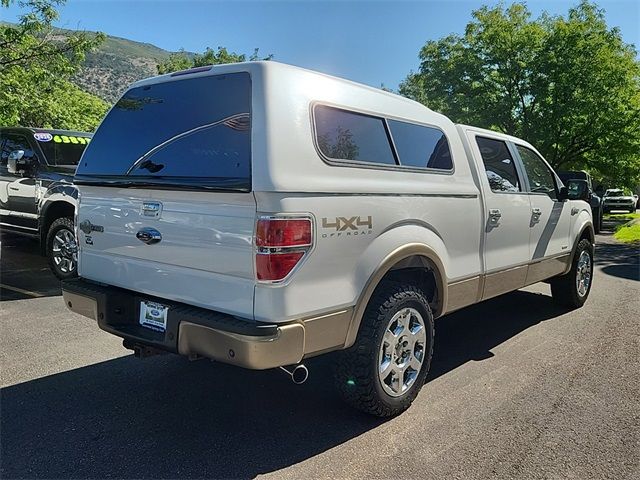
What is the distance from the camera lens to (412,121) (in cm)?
377

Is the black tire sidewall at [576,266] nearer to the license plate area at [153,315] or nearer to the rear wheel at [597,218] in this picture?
the license plate area at [153,315]

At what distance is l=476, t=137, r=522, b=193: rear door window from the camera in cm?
451

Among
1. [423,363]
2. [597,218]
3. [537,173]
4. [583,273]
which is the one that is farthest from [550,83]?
[423,363]

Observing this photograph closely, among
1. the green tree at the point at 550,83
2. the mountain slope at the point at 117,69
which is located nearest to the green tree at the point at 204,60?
the green tree at the point at 550,83

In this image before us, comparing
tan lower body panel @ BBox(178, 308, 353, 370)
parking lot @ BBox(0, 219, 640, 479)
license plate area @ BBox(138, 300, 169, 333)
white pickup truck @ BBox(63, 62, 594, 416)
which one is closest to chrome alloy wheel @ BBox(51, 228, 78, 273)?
parking lot @ BBox(0, 219, 640, 479)

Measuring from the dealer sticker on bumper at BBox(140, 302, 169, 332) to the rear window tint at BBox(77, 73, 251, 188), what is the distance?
2.50 ft

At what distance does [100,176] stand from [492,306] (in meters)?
4.93

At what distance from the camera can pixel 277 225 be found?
8.51 ft

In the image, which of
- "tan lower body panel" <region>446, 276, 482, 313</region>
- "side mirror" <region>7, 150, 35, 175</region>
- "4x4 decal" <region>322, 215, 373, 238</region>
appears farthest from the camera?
"side mirror" <region>7, 150, 35, 175</region>

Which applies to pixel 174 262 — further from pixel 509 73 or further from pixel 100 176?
pixel 509 73

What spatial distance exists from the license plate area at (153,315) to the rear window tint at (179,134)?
760mm

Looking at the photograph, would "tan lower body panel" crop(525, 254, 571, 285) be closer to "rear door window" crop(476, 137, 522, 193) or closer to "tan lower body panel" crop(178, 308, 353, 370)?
"rear door window" crop(476, 137, 522, 193)

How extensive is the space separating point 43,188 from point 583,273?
7.20 m

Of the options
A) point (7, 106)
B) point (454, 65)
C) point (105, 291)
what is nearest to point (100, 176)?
point (105, 291)
